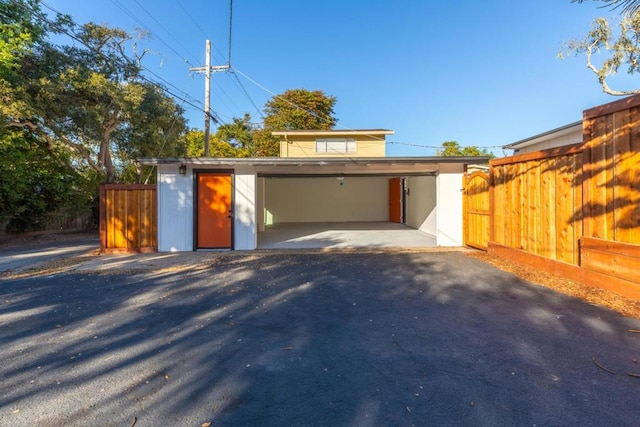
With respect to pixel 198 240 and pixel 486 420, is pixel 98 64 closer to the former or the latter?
pixel 198 240

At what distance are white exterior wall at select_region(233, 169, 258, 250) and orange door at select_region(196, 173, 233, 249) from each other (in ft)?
0.57

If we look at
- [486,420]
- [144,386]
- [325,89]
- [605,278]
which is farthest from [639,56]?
[325,89]

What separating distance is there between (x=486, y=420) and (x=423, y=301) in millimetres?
2378

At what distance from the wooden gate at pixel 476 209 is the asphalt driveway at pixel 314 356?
2936mm

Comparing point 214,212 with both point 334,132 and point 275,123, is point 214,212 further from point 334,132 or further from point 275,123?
point 275,123

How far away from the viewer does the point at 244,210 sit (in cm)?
859

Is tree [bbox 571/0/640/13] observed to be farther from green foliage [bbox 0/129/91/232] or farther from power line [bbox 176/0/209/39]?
green foliage [bbox 0/129/91/232]

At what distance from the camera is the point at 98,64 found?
37.6 ft

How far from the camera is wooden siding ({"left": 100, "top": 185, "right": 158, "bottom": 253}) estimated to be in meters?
8.23

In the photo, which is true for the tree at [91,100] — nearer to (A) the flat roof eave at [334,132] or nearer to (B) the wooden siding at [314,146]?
(A) the flat roof eave at [334,132]

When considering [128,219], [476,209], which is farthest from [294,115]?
[476,209]

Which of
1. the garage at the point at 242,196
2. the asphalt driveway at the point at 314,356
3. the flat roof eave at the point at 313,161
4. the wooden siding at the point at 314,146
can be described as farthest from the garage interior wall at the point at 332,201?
the asphalt driveway at the point at 314,356

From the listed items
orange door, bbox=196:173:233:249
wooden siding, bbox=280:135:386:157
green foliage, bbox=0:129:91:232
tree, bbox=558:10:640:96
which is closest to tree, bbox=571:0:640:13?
orange door, bbox=196:173:233:249

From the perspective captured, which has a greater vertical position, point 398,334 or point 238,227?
point 238,227
